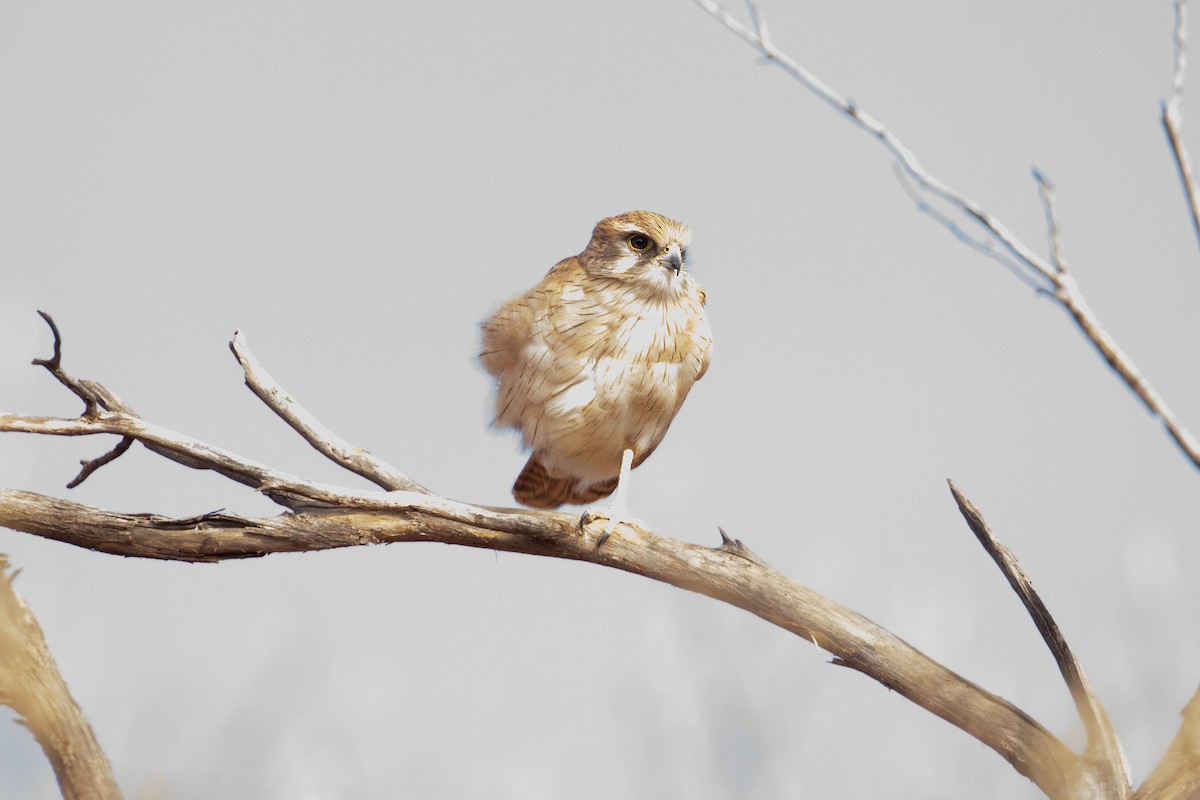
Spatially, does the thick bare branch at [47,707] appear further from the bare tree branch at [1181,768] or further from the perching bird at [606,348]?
the bare tree branch at [1181,768]

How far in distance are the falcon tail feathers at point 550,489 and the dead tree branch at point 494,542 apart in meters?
0.81

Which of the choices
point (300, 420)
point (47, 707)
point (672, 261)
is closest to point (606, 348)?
point (672, 261)

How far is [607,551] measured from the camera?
3209 millimetres

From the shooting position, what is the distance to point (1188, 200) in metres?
1.76

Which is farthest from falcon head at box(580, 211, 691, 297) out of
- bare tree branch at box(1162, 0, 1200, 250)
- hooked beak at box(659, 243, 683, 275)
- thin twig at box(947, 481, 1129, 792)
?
bare tree branch at box(1162, 0, 1200, 250)

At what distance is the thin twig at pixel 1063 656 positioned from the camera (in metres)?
2.61

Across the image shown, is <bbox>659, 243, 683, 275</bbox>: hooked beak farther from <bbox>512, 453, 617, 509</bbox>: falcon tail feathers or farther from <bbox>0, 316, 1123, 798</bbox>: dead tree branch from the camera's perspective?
<bbox>0, 316, 1123, 798</bbox>: dead tree branch

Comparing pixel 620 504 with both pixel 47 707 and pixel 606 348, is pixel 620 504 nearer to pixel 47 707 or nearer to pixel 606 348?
pixel 606 348

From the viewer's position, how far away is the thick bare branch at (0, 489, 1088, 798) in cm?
274

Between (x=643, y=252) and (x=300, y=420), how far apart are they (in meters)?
1.24

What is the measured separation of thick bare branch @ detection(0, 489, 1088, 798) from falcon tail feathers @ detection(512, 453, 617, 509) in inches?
32.3

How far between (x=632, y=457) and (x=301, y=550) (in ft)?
3.78

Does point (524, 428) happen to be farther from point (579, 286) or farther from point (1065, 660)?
point (1065, 660)

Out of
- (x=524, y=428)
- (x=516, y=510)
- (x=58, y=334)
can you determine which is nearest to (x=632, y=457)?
(x=524, y=428)
